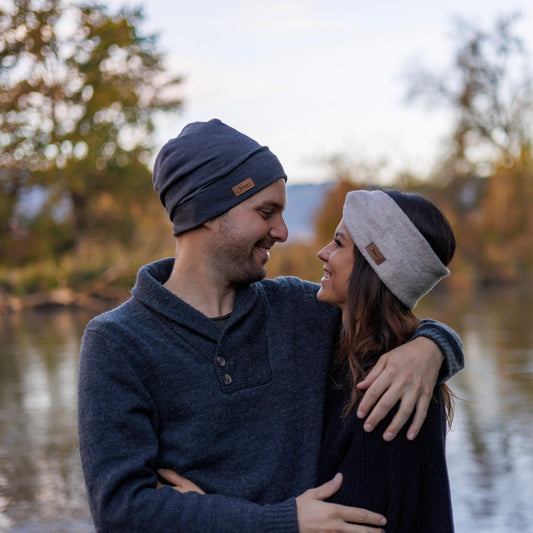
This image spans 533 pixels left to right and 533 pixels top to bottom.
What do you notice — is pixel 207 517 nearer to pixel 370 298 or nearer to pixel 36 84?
pixel 370 298

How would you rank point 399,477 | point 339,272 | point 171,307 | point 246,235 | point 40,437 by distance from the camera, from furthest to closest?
1. point 40,437
2. point 339,272
3. point 246,235
4. point 171,307
5. point 399,477

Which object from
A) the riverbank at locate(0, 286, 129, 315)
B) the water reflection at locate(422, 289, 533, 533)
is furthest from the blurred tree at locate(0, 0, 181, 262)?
the water reflection at locate(422, 289, 533, 533)

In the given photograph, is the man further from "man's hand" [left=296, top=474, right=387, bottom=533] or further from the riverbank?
the riverbank

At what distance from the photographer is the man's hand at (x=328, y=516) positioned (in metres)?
1.87

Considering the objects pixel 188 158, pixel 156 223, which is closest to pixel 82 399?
pixel 188 158

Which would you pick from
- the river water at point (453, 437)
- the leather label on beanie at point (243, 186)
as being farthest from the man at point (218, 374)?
the river water at point (453, 437)

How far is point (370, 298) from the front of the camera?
2.21m

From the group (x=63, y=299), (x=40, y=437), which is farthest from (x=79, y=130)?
(x=40, y=437)

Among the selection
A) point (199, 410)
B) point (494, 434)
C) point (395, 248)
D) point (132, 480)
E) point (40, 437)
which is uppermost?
point (395, 248)

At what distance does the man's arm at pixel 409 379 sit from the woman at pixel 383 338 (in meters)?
0.03

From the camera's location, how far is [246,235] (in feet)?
7.06

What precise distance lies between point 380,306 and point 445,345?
0.61ft

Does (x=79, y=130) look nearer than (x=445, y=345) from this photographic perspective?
No

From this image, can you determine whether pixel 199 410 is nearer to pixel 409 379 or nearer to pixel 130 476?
pixel 130 476
